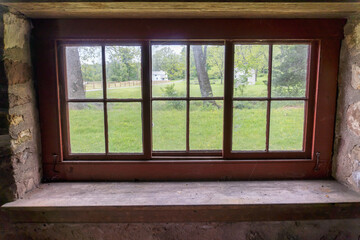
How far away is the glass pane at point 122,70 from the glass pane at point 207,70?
0.35 meters

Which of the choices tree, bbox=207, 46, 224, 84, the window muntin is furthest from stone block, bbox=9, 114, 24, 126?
tree, bbox=207, 46, 224, 84

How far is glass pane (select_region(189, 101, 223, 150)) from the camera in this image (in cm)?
155

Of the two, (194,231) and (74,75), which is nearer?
(194,231)

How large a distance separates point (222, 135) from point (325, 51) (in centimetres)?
83

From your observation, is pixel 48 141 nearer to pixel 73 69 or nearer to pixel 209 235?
pixel 73 69

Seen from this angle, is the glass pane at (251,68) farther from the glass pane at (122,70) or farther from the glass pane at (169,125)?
the glass pane at (122,70)

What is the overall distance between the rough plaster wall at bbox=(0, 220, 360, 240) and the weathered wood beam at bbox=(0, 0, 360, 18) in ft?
3.90

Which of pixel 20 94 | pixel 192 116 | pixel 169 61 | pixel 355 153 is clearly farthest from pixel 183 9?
pixel 355 153

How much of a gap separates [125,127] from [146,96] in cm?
25

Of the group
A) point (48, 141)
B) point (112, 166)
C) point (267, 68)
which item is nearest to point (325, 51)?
point (267, 68)

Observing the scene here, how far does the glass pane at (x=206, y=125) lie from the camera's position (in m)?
1.55

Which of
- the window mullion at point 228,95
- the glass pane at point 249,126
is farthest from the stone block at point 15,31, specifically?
the glass pane at point 249,126

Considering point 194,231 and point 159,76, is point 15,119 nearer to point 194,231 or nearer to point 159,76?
point 159,76

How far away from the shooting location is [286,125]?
1.57 metres
